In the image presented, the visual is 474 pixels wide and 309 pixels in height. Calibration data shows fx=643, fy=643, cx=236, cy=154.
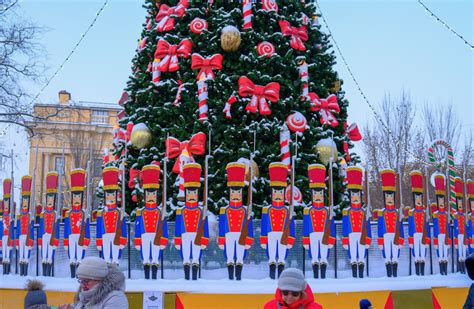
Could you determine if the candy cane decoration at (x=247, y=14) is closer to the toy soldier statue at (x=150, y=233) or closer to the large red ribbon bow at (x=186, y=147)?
the large red ribbon bow at (x=186, y=147)

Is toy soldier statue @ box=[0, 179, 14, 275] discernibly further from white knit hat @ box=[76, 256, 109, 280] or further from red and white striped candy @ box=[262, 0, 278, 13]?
white knit hat @ box=[76, 256, 109, 280]

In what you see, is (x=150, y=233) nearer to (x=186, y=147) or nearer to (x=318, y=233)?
(x=186, y=147)

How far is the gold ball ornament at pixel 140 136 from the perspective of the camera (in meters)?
12.2

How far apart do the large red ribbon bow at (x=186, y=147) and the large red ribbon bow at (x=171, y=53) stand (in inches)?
61.9

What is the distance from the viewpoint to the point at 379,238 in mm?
10617

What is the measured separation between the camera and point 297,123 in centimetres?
1193

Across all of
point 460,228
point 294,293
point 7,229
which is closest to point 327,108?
point 460,228

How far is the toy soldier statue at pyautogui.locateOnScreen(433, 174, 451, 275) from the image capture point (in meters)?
11.4

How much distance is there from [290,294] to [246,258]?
625 centimetres

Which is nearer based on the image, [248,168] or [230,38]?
[248,168]

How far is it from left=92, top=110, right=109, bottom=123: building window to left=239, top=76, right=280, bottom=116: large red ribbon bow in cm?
2808

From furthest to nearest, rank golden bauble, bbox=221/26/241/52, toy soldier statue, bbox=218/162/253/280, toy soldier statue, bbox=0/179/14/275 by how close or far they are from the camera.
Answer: toy soldier statue, bbox=0/179/14/275 < golden bauble, bbox=221/26/241/52 < toy soldier statue, bbox=218/162/253/280

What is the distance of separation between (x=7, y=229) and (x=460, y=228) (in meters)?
8.72

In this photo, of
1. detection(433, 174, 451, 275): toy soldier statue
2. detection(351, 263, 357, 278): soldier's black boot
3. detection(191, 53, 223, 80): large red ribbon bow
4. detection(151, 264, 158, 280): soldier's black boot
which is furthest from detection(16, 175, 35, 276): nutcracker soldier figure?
detection(433, 174, 451, 275): toy soldier statue
